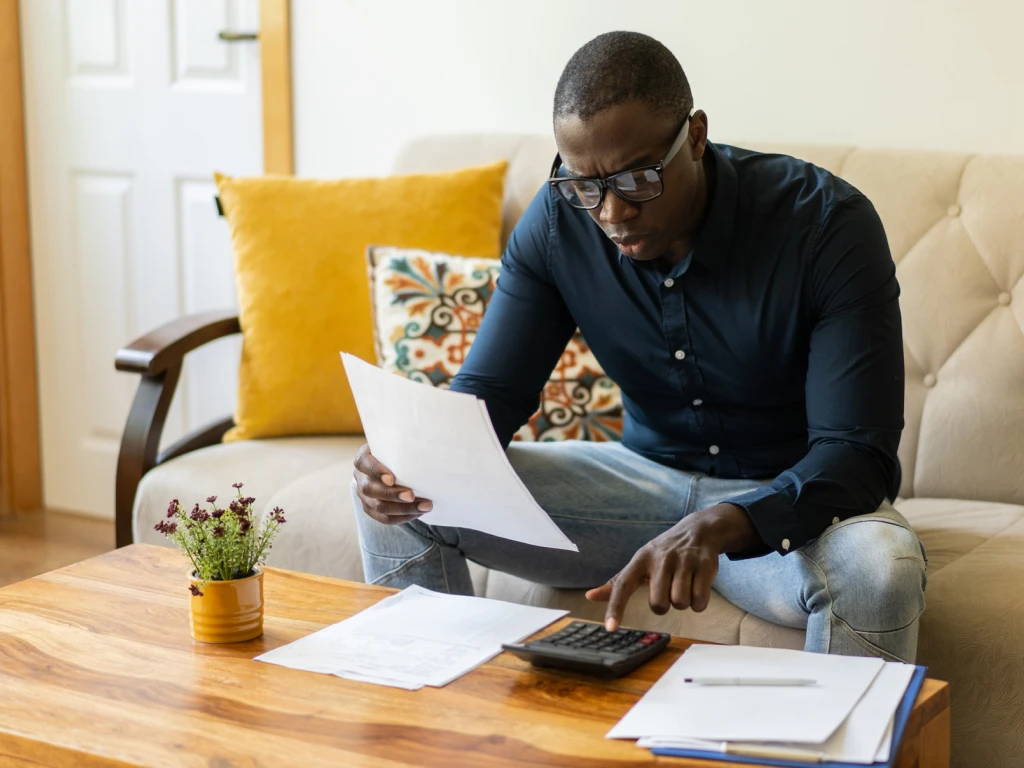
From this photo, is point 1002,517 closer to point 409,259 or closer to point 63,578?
point 409,259

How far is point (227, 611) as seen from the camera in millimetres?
1222

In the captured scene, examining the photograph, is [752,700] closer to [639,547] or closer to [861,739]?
[861,739]

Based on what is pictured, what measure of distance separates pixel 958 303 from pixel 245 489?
45.3 inches

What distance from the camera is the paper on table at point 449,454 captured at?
3.95 feet

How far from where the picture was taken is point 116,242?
292 centimetres

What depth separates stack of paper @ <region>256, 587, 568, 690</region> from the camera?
1145 millimetres

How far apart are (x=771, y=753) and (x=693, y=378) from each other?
703mm

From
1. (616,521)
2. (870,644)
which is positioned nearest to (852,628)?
(870,644)

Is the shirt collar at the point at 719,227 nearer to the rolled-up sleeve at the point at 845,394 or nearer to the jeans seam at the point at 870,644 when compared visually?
the rolled-up sleeve at the point at 845,394

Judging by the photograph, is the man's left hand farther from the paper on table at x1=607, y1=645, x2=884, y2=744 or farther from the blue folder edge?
the blue folder edge

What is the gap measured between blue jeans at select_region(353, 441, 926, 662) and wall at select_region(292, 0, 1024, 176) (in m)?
0.84

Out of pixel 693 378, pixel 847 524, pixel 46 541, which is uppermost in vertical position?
pixel 693 378

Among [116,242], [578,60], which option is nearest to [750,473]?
[578,60]

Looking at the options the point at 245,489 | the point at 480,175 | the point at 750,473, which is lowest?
the point at 245,489
